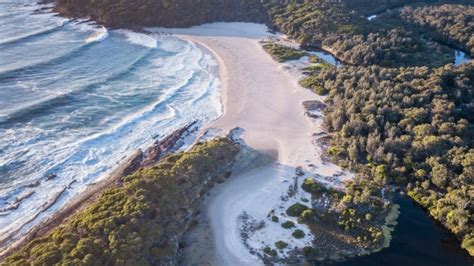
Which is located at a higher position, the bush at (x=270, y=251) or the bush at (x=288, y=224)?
the bush at (x=288, y=224)

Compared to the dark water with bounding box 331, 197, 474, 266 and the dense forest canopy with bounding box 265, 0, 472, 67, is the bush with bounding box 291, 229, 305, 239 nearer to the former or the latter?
the dark water with bounding box 331, 197, 474, 266

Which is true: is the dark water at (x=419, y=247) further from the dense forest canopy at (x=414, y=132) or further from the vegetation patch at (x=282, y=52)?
the vegetation patch at (x=282, y=52)

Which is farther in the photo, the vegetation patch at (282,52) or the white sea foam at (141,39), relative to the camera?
the white sea foam at (141,39)

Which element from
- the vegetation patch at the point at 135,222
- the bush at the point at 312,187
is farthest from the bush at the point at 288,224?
the vegetation patch at the point at 135,222

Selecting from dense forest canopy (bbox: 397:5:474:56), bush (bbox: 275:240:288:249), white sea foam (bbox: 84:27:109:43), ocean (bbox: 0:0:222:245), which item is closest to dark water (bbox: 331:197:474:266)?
bush (bbox: 275:240:288:249)

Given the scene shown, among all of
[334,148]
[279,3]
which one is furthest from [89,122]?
[279,3]

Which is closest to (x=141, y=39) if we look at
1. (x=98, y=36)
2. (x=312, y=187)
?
(x=98, y=36)

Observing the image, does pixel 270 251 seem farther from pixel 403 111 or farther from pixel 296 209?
pixel 403 111
